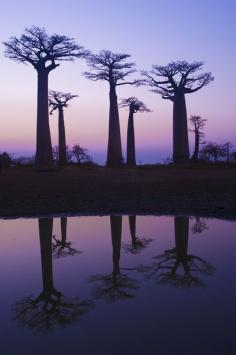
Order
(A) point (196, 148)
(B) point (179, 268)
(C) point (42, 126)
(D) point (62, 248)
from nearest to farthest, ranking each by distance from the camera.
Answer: (B) point (179, 268)
(D) point (62, 248)
(C) point (42, 126)
(A) point (196, 148)

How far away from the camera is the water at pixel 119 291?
281 centimetres

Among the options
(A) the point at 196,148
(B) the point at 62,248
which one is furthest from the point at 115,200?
(A) the point at 196,148

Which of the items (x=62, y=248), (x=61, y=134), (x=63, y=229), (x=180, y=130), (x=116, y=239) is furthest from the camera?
(x=61, y=134)

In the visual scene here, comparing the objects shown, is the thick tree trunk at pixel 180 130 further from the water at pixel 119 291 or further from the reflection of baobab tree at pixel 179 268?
the reflection of baobab tree at pixel 179 268

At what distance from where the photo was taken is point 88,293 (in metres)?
3.78

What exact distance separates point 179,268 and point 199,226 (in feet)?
7.62

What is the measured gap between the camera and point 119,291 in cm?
386

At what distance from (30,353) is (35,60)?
18587 mm

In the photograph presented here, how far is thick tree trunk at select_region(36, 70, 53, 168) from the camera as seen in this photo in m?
20.3

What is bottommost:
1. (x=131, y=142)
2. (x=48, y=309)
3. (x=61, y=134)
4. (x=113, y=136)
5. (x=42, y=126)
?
(x=48, y=309)

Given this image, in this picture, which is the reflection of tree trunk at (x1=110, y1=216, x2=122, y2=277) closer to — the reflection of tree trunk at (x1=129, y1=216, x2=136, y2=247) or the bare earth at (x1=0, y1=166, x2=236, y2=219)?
the reflection of tree trunk at (x1=129, y1=216, x2=136, y2=247)

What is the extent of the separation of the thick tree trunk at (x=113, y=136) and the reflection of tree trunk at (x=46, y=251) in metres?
16.9

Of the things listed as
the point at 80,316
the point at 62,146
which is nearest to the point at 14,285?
the point at 80,316

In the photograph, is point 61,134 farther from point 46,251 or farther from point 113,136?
point 46,251
